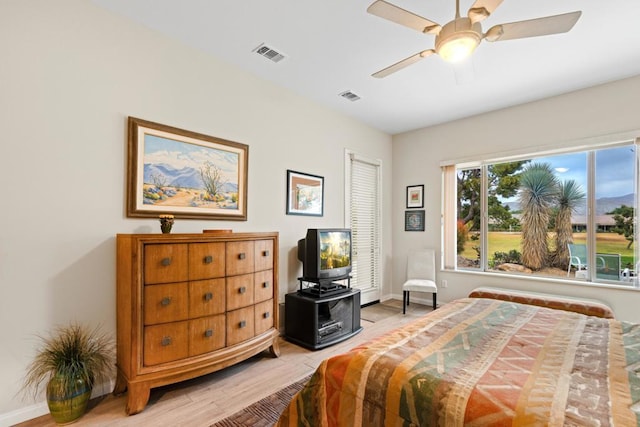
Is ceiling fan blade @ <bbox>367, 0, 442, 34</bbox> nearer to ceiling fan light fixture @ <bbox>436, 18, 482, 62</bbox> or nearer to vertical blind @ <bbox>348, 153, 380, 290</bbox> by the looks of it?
ceiling fan light fixture @ <bbox>436, 18, 482, 62</bbox>

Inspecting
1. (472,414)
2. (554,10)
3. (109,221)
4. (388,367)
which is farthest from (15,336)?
(554,10)

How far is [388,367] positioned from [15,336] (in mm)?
2333

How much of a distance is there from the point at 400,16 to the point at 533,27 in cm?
79

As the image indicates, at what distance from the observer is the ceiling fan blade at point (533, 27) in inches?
64.4

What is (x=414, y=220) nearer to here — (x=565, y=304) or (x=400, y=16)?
(x=565, y=304)

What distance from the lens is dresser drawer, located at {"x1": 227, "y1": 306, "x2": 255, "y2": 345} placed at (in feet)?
7.88

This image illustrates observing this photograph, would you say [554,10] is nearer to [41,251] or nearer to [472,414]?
[472,414]

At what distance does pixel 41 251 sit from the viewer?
1949mm

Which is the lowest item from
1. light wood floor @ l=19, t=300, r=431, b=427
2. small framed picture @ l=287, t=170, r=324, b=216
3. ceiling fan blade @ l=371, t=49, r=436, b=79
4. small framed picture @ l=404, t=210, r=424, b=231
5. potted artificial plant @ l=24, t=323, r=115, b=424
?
light wood floor @ l=19, t=300, r=431, b=427

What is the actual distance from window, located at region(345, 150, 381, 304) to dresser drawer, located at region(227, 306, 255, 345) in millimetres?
2094

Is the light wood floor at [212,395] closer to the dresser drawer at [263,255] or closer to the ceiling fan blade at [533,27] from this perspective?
the dresser drawer at [263,255]

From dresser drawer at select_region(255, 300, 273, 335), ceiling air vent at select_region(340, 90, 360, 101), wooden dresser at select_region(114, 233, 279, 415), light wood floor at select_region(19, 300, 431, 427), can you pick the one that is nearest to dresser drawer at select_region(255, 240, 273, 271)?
wooden dresser at select_region(114, 233, 279, 415)

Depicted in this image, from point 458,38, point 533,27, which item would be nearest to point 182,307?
point 458,38

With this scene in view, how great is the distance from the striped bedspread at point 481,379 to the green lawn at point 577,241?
2.15 metres
